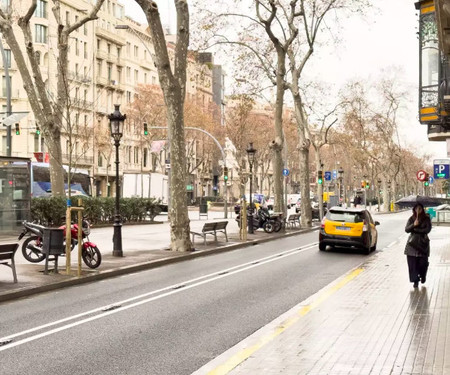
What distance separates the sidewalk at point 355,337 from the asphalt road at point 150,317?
46cm

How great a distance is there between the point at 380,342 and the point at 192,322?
295cm

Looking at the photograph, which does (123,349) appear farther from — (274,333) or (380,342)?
(380,342)

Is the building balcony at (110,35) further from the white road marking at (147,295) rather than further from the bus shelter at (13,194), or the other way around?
the white road marking at (147,295)

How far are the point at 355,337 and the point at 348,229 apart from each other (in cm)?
1567

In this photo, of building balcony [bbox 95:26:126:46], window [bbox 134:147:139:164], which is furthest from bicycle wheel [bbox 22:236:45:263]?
window [bbox 134:147:139:164]

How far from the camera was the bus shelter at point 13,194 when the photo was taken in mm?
27500

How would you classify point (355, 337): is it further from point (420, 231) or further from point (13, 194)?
point (13, 194)

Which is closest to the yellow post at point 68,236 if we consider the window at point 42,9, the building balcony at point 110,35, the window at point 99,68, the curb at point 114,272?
the curb at point 114,272

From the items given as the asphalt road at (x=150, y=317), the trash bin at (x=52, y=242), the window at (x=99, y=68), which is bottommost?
the asphalt road at (x=150, y=317)

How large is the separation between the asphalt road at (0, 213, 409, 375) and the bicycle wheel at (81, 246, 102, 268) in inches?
34.9

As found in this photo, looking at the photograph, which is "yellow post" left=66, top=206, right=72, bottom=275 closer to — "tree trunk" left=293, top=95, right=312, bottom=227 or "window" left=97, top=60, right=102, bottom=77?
"tree trunk" left=293, top=95, right=312, bottom=227

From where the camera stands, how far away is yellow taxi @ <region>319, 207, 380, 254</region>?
2388 cm

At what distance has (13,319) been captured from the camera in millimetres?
10586

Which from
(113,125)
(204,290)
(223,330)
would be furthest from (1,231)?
(223,330)
